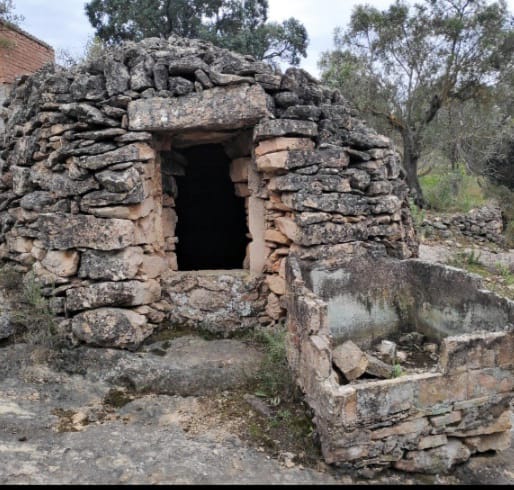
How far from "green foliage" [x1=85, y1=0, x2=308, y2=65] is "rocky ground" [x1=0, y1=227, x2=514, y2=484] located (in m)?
15.2

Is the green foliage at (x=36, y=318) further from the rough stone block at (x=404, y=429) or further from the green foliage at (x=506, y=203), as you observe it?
the green foliage at (x=506, y=203)

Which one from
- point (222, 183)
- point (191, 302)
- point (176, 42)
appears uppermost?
point (176, 42)

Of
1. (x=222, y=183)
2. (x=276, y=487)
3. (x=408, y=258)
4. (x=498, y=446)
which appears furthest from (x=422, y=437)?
(x=222, y=183)

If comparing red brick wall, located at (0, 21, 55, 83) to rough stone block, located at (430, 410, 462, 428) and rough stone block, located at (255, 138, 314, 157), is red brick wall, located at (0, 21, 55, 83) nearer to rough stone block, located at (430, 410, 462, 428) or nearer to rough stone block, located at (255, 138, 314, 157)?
rough stone block, located at (255, 138, 314, 157)

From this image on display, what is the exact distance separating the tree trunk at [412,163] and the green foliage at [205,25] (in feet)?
22.2

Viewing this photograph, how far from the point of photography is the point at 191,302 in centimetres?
482

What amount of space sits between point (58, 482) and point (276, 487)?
4.21ft

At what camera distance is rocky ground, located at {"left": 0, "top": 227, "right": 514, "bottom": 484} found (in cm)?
288

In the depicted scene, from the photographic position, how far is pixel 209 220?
747cm

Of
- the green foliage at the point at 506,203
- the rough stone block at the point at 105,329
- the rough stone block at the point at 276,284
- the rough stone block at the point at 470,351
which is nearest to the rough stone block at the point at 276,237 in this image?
the rough stone block at the point at 276,284

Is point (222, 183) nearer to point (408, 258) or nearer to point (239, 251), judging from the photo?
point (239, 251)

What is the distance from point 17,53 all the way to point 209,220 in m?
3.96

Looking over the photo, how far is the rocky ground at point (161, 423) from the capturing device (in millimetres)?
2875

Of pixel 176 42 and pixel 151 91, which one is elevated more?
pixel 176 42
